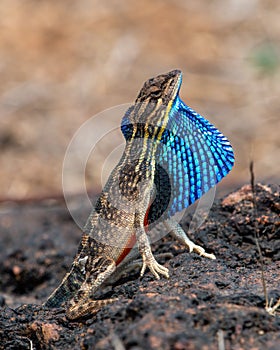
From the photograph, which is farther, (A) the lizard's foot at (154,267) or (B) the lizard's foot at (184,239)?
(B) the lizard's foot at (184,239)

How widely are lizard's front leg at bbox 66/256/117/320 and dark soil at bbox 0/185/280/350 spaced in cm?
7

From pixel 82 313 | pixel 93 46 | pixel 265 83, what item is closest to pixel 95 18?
pixel 93 46

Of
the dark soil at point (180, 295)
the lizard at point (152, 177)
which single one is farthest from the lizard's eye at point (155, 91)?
the dark soil at point (180, 295)

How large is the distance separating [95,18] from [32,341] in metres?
9.37

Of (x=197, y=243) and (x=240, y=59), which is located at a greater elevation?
(x=240, y=59)

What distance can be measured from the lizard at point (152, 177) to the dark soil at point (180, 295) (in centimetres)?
26

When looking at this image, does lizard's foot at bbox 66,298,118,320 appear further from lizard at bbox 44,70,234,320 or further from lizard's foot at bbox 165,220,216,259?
lizard's foot at bbox 165,220,216,259

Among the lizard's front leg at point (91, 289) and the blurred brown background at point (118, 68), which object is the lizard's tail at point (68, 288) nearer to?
the lizard's front leg at point (91, 289)

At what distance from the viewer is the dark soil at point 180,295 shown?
251 centimetres

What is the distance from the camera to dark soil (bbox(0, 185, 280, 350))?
2.51m

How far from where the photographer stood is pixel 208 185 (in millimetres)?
3725

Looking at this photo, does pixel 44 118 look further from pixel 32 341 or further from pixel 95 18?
pixel 32 341

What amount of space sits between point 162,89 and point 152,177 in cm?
56

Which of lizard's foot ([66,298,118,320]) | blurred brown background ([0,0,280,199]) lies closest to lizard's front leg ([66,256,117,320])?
lizard's foot ([66,298,118,320])
